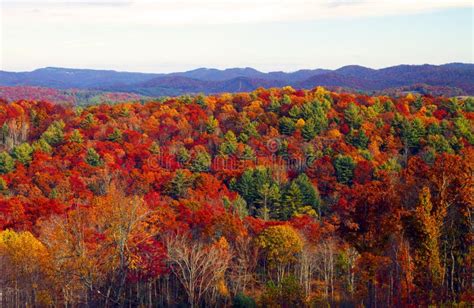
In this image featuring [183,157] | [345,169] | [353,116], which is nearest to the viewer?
[345,169]

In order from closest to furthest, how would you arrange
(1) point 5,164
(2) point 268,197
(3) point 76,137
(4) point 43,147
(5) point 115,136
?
(2) point 268,197
(1) point 5,164
(4) point 43,147
(3) point 76,137
(5) point 115,136

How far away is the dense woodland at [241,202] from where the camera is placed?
20375 millimetres

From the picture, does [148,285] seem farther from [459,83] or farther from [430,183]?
[459,83]

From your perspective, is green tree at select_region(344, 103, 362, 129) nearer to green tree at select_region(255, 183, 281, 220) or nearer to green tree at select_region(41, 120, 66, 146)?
green tree at select_region(255, 183, 281, 220)

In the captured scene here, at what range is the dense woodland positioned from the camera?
20375 millimetres

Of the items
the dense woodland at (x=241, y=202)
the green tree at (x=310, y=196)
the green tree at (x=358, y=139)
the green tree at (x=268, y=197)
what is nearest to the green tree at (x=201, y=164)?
the dense woodland at (x=241, y=202)

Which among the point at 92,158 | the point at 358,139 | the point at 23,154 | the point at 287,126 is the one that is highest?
the point at 287,126

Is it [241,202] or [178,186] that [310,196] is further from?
[178,186]

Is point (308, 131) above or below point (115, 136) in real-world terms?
above

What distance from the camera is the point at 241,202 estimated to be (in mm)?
47781

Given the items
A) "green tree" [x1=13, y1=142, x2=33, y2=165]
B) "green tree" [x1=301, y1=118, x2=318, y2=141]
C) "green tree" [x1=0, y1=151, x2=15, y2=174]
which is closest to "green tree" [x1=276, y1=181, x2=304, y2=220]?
"green tree" [x1=301, y1=118, x2=318, y2=141]

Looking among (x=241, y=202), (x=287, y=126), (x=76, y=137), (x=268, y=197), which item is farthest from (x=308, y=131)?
(x=76, y=137)

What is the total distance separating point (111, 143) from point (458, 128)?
133 ft

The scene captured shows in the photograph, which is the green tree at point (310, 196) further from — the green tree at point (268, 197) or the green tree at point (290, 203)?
the green tree at point (268, 197)
